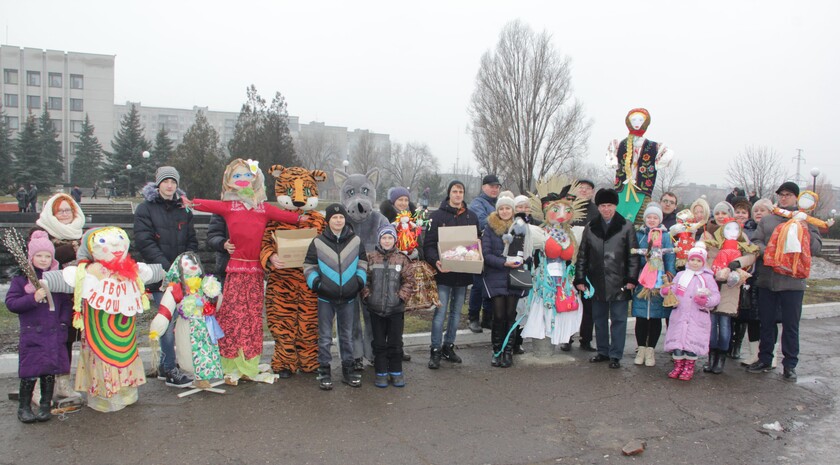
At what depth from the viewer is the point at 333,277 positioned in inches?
212

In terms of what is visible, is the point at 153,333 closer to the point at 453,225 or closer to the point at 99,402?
the point at 99,402

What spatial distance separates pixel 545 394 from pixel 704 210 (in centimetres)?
320

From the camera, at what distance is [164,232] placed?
219 inches

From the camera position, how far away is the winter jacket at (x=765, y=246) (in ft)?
19.9

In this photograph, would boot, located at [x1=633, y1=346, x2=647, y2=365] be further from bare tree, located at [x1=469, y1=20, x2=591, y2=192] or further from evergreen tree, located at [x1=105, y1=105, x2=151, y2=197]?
evergreen tree, located at [x1=105, y1=105, x2=151, y2=197]

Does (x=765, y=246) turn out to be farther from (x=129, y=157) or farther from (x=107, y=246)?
(x=129, y=157)

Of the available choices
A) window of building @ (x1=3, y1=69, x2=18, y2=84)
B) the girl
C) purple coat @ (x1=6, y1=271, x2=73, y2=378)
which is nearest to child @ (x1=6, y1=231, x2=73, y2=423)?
purple coat @ (x1=6, y1=271, x2=73, y2=378)

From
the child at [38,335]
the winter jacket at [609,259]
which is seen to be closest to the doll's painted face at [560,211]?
the winter jacket at [609,259]

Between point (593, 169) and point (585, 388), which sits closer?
point (585, 388)

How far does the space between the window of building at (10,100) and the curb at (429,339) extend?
263ft

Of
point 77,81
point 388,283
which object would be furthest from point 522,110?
point 77,81

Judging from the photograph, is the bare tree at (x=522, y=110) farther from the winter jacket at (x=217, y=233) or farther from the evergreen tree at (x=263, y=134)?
the winter jacket at (x=217, y=233)

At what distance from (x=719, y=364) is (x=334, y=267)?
4.68 m

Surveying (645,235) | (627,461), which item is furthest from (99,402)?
(645,235)
